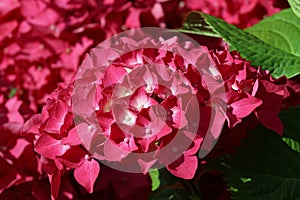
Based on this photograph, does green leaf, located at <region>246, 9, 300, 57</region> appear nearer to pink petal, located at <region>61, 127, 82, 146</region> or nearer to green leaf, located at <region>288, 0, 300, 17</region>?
green leaf, located at <region>288, 0, 300, 17</region>

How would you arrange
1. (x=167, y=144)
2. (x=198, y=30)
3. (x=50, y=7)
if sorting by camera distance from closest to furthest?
(x=167, y=144), (x=198, y=30), (x=50, y=7)

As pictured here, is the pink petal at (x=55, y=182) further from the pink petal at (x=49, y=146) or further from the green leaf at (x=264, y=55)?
the green leaf at (x=264, y=55)

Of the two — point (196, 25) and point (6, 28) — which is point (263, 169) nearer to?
point (196, 25)

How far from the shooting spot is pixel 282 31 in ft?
3.37

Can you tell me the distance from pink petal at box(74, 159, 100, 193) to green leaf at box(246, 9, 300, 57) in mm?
395

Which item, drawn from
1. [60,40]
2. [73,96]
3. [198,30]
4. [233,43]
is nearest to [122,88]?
[73,96]

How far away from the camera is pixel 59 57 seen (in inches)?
50.8

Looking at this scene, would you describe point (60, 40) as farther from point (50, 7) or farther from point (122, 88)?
point (122, 88)

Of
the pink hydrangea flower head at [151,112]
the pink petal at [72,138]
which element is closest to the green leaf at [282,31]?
the pink hydrangea flower head at [151,112]

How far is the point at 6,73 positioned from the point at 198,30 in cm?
48

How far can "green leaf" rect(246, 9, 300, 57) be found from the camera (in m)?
1.00

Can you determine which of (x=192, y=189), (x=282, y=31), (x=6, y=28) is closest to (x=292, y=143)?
(x=192, y=189)

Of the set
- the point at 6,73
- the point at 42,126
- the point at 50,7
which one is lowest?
the point at 6,73

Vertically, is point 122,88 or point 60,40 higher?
point 122,88
